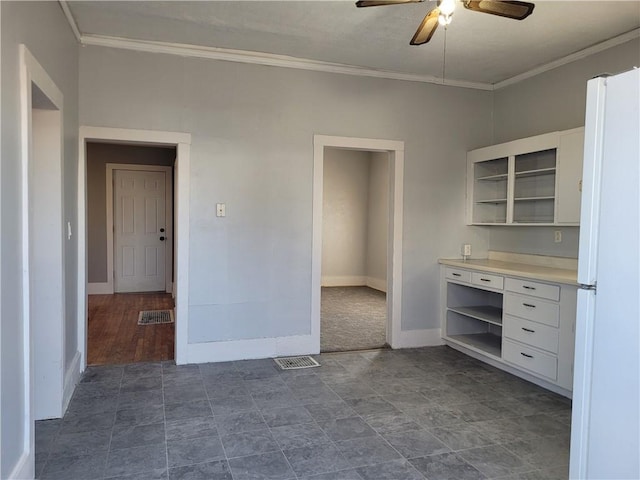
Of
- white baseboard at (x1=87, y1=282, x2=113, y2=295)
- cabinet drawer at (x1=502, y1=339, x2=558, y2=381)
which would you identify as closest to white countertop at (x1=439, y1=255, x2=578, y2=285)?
cabinet drawer at (x1=502, y1=339, x2=558, y2=381)

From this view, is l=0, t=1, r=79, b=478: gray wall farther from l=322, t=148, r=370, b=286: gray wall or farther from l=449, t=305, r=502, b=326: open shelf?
l=322, t=148, r=370, b=286: gray wall

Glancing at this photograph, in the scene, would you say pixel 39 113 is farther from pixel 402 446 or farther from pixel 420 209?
pixel 420 209

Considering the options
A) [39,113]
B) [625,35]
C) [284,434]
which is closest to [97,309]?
[39,113]

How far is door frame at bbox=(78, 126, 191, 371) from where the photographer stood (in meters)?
3.64

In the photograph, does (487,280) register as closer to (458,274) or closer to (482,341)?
(458,274)

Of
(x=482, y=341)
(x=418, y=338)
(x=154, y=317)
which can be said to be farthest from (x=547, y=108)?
(x=154, y=317)

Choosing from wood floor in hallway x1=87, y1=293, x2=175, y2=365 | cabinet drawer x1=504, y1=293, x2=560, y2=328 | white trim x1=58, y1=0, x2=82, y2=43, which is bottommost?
wood floor in hallway x1=87, y1=293, x2=175, y2=365

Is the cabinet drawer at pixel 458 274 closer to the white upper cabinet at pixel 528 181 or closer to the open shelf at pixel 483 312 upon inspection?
the open shelf at pixel 483 312

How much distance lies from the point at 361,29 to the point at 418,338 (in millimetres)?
2938

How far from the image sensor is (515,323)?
3.70 m

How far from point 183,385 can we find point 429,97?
11.6ft

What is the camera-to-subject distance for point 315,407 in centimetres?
309

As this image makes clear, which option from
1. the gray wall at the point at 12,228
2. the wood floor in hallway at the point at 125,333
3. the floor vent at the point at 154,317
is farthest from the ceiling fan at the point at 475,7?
the floor vent at the point at 154,317

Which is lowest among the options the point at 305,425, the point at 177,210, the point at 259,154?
the point at 305,425
